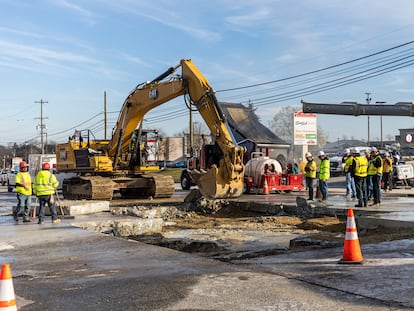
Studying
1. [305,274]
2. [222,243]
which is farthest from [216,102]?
[305,274]

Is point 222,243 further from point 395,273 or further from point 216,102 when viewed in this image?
point 216,102

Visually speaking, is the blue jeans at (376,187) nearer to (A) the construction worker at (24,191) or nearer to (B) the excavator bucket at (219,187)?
(B) the excavator bucket at (219,187)

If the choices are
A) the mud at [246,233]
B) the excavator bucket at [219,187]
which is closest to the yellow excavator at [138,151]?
the excavator bucket at [219,187]

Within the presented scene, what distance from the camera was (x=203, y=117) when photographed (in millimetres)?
18109

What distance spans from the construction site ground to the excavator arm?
2.05m

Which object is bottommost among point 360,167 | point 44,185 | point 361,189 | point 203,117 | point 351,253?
point 351,253

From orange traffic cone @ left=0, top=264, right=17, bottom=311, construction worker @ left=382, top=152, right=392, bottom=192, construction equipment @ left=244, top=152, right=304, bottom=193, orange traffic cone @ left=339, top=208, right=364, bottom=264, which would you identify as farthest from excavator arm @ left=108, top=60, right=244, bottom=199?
orange traffic cone @ left=0, top=264, right=17, bottom=311

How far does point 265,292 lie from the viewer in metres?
5.98

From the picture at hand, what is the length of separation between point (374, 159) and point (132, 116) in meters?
10.3

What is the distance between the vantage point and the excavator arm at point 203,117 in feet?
52.7

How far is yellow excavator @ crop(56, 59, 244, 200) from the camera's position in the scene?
16.2 metres

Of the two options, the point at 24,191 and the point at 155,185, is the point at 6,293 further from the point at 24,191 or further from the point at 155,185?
the point at 155,185

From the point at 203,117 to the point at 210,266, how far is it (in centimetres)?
1097

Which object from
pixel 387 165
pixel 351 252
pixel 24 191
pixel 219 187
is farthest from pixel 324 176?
pixel 351 252
